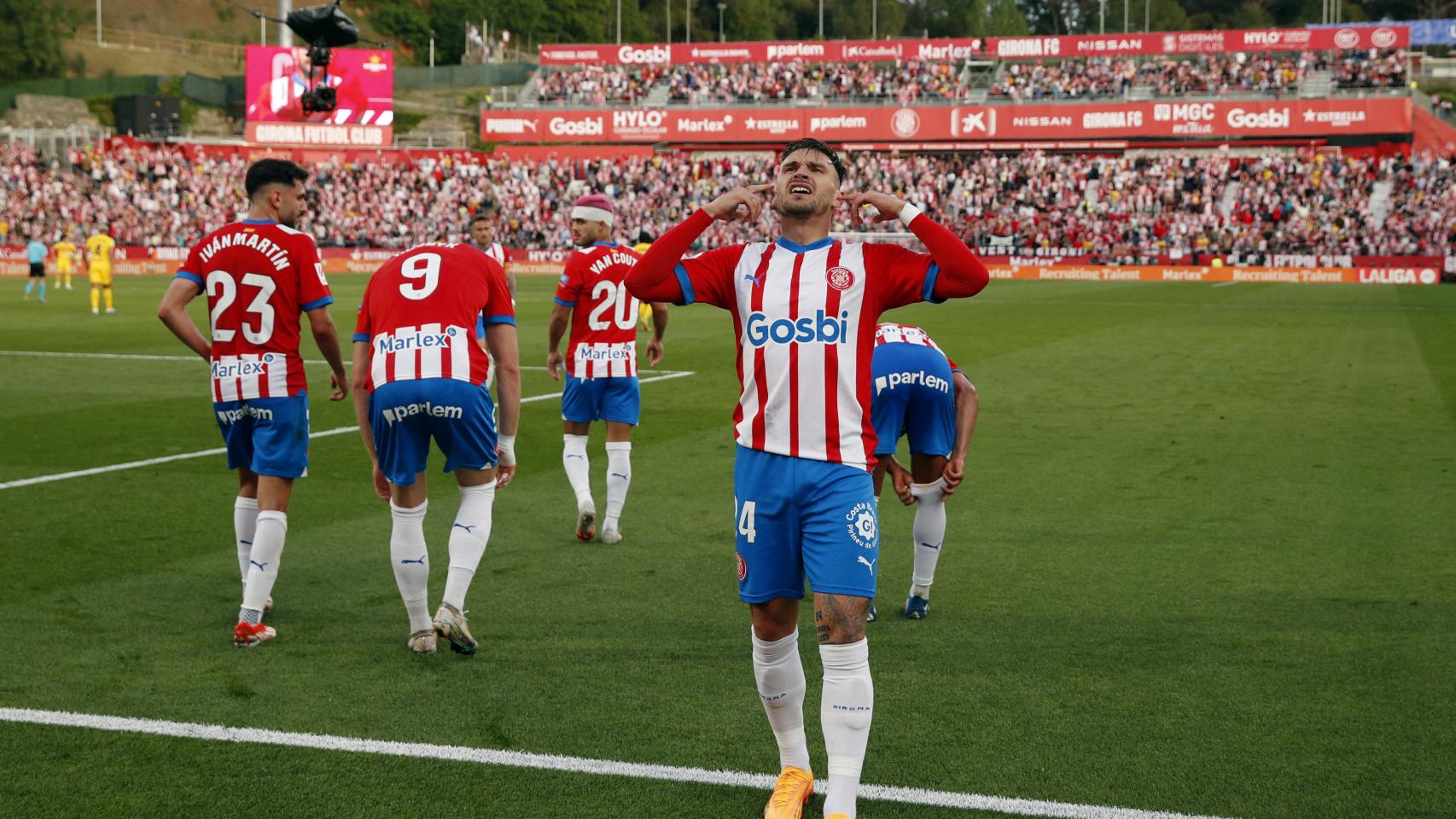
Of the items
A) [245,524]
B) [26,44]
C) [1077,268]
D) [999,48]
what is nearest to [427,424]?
[245,524]

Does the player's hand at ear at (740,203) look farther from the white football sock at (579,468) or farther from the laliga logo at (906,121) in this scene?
the laliga logo at (906,121)

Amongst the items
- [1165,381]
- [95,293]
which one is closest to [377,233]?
[95,293]

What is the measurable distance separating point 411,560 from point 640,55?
6871cm

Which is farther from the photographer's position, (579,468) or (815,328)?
(579,468)

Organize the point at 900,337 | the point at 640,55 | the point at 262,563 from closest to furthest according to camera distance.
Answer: the point at 900,337, the point at 262,563, the point at 640,55

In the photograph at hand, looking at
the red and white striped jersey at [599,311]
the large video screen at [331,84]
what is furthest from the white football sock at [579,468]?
the large video screen at [331,84]

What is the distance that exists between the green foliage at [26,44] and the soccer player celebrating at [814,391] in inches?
4288

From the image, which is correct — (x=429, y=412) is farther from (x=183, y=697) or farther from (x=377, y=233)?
(x=377, y=233)

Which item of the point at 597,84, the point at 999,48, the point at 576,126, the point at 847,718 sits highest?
the point at 999,48

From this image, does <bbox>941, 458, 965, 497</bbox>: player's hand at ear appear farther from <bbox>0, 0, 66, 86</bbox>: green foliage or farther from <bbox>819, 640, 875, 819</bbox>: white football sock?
<bbox>0, 0, 66, 86</bbox>: green foliage

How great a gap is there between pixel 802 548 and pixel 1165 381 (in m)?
14.9

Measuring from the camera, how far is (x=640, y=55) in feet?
237

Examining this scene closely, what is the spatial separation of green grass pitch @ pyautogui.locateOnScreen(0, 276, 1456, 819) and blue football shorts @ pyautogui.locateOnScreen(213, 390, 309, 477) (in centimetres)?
81

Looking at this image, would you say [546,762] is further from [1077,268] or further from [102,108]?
[102,108]
